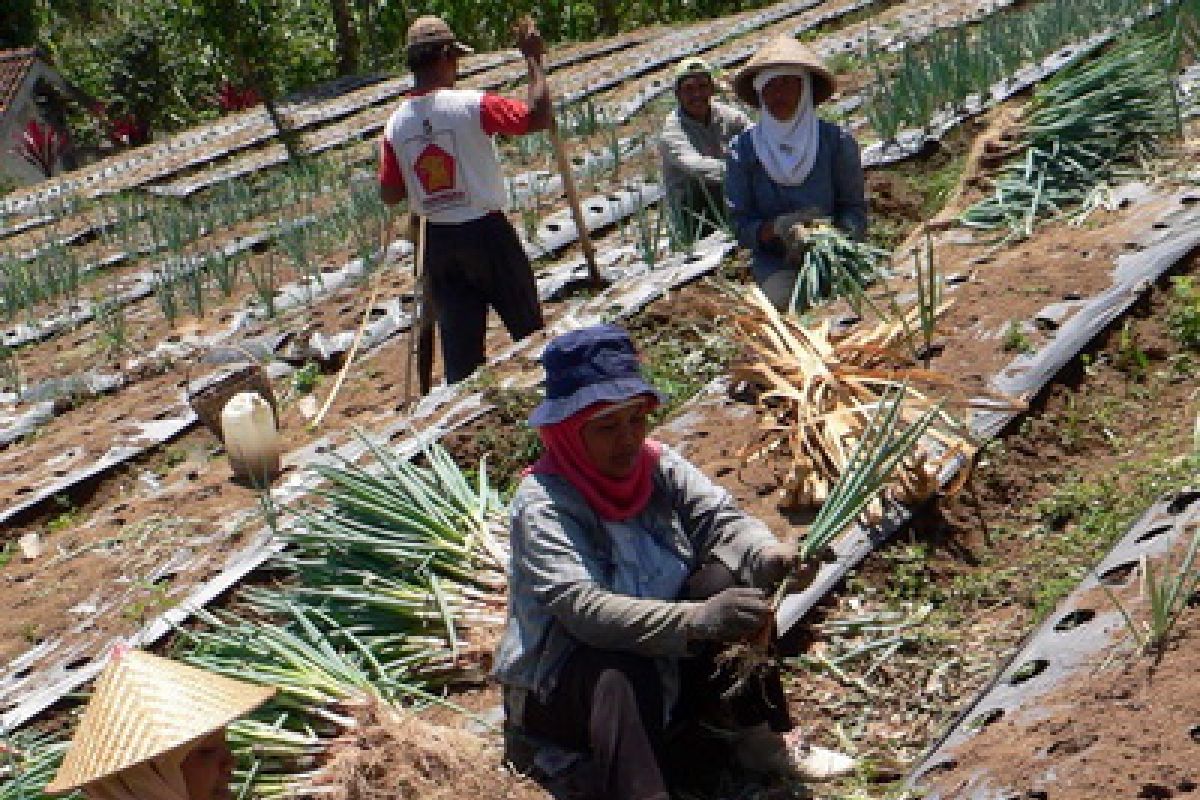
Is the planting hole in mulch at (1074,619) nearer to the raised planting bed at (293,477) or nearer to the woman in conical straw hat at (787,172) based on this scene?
the raised planting bed at (293,477)

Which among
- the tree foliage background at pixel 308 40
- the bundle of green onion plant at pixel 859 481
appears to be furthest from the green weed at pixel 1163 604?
the tree foliage background at pixel 308 40

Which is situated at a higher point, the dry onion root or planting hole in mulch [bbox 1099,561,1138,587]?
the dry onion root

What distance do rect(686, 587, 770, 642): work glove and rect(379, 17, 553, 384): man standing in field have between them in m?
3.02

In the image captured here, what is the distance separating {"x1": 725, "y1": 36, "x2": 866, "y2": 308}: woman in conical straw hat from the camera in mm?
5555

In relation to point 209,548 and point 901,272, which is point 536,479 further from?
point 901,272

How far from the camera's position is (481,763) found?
331 cm

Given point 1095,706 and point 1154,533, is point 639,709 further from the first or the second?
point 1154,533

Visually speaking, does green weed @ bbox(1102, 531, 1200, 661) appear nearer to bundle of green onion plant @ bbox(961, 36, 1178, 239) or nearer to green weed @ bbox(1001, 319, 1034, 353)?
green weed @ bbox(1001, 319, 1034, 353)

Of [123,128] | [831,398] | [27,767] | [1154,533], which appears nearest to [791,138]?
[831,398]

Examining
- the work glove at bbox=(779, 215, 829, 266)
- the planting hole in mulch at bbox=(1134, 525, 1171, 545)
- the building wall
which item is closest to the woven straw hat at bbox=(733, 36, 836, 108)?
the work glove at bbox=(779, 215, 829, 266)

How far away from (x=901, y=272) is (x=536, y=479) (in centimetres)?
287

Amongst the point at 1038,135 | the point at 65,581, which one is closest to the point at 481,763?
the point at 65,581

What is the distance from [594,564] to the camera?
3.15 m

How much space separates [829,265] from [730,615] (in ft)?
8.89
